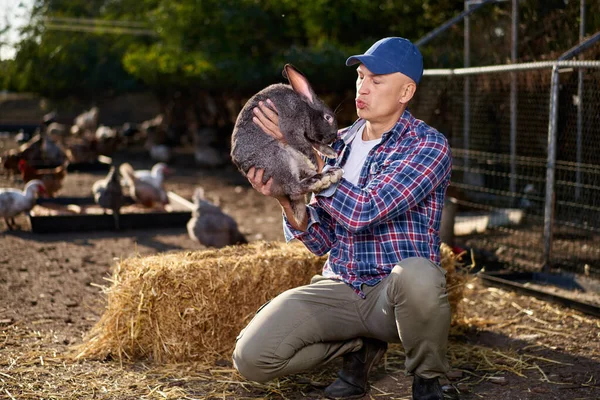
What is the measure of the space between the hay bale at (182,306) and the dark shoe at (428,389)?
1.24 m

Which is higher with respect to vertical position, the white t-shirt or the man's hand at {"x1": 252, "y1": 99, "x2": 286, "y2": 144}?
the man's hand at {"x1": 252, "y1": 99, "x2": 286, "y2": 144}

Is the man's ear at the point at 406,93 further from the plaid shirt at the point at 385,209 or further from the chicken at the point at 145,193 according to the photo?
the chicken at the point at 145,193

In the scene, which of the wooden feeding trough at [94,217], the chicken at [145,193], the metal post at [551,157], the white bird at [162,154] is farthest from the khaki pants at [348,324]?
the white bird at [162,154]

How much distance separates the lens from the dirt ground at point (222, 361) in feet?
12.1

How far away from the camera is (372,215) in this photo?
3.19 m

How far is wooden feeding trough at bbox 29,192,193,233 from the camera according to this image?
804 cm

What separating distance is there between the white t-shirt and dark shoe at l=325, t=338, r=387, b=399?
0.83 meters

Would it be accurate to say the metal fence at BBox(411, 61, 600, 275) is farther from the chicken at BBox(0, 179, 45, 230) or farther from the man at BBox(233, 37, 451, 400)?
the chicken at BBox(0, 179, 45, 230)

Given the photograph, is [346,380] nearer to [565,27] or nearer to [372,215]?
[372,215]

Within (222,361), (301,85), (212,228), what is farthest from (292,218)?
(212,228)

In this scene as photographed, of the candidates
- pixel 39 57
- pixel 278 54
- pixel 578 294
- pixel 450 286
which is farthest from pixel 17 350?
pixel 39 57

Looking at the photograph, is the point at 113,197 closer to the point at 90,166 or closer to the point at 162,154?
the point at 90,166

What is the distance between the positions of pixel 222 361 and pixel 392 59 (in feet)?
6.61

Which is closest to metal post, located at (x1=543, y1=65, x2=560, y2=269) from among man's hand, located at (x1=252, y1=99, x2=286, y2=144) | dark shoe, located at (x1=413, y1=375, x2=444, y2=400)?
Result: dark shoe, located at (x1=413, y1=375, x2=444, y2=400)
